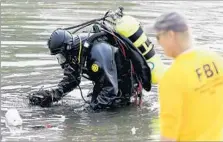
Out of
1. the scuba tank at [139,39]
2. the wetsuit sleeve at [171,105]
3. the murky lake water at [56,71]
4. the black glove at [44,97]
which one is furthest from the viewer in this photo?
the black glove at [44,97]

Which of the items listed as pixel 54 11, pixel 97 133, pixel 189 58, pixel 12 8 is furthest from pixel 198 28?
pixel 189 58

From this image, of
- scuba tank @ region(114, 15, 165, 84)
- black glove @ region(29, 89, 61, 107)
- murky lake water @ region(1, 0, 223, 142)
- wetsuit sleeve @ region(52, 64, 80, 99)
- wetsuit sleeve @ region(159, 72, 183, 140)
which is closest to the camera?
wetsuit sleeve @ region(159, 72, 183, 140)

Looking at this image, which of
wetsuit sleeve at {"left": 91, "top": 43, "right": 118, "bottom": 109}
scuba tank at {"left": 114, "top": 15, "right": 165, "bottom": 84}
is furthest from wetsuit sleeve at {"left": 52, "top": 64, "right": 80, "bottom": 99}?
scuba tank at {"left": 114, "top": 15, "right": 165, "bottom": 84}

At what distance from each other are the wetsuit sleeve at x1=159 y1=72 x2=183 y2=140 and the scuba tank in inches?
134

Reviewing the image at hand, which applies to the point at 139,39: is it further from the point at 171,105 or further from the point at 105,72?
the point at 171,105

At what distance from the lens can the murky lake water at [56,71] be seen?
276 inches

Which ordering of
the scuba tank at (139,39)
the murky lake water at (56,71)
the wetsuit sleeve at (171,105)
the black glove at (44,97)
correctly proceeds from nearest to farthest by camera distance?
the wetsuit sleeve at (171,105)
the murky lake water at (56,71)
the scuba tank at (139,39)
the black glove at (44,97)

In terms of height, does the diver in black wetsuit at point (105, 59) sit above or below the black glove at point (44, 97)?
above

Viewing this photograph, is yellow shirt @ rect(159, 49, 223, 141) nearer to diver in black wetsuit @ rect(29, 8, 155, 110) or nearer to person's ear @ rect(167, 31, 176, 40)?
person's ear @ rect(167, 31, 176, 40)

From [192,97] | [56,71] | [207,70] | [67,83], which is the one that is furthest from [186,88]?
[56,71]

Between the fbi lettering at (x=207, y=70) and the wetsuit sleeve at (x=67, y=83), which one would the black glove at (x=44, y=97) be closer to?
the wetsuit sleeve at (x=67, y=83)

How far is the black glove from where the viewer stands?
310 inches

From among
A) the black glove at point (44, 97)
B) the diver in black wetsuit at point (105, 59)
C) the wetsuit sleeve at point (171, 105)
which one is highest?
the wetsuit sleeve at point (171, 105)

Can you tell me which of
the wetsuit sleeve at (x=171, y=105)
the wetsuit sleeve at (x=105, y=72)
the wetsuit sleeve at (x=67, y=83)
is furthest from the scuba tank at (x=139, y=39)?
the wetsuit sleeve at (x=171, y=105)
